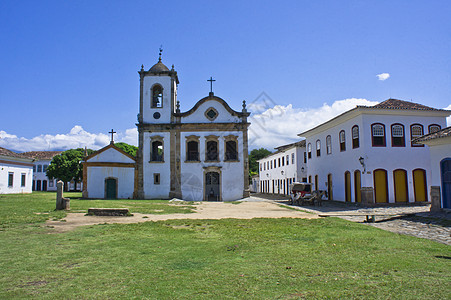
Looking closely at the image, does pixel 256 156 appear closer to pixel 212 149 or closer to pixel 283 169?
pixel 283 169

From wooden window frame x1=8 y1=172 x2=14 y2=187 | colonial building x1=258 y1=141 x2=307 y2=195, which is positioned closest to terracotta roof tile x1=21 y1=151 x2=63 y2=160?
wooden window frame x1=8 y1=172 x2=14 y2=187

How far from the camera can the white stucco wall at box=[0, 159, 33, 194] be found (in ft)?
102

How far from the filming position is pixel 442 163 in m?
15.2

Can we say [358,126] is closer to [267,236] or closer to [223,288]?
[267,236]

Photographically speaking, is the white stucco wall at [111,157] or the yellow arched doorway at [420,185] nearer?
the yellow arched doorway at [420,185]

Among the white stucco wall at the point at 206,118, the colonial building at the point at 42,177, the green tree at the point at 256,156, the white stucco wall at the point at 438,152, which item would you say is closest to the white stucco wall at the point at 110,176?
the white stucco wall at the point at 206,118

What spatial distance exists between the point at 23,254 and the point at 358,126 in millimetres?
20458

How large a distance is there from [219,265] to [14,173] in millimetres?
34357

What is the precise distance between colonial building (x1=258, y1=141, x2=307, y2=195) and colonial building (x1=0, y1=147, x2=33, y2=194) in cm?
2948

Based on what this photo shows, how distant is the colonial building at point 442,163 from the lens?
14.8 metres

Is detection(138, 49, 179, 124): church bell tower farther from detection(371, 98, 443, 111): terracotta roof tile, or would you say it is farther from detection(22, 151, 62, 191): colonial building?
detection(22, 151, 62, 191): colonial building

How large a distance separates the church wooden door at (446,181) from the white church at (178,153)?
58.3 ft

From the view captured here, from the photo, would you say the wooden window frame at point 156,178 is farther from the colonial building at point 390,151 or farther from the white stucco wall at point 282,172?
the colonial building at point 390,151

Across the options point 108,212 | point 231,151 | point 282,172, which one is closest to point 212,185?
point 231,151
